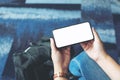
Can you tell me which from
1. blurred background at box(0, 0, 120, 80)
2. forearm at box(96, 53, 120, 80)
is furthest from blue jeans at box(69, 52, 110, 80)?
blurred background at box(0, 0, 120, 80)

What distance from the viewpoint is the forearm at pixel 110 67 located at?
3.27 feet

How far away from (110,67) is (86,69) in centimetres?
10

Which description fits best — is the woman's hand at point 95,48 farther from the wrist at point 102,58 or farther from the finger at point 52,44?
the finger at point 52,44

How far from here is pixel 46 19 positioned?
1.45m

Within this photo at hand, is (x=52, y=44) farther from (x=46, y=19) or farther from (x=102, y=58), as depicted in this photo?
(x=46, y=19)

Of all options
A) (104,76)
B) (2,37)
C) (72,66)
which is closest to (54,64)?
(72,66)

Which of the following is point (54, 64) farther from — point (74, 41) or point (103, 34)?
point (103, 34)

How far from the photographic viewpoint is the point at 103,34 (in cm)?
137

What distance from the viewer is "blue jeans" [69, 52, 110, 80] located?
1.02 metres

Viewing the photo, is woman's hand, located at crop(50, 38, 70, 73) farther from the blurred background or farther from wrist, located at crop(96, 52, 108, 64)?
the blurred background

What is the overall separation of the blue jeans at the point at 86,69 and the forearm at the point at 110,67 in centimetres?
2

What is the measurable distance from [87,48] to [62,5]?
0.52m

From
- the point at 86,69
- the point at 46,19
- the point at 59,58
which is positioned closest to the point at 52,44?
the point at 59,58

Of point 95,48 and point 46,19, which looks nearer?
point 95,48
